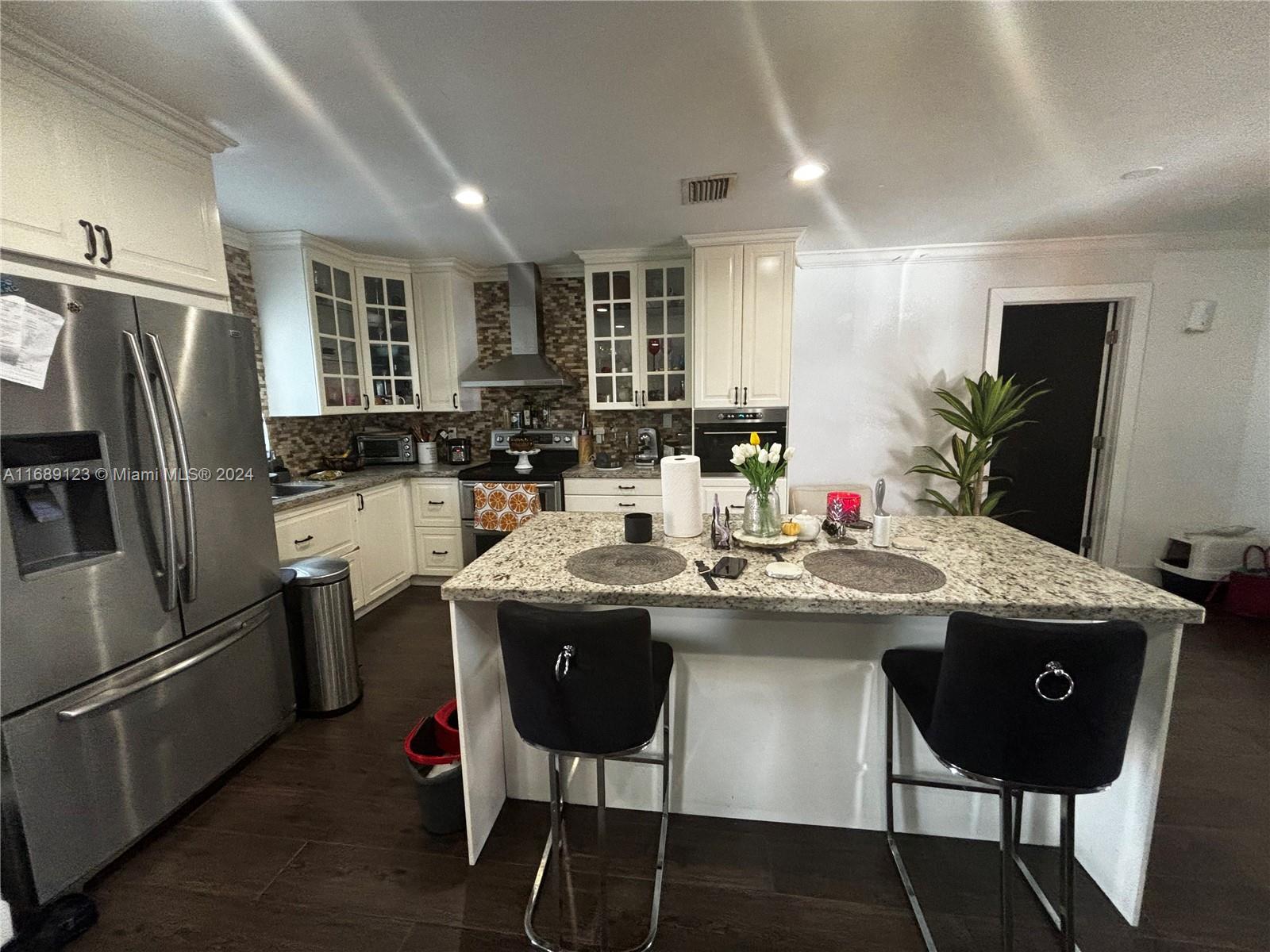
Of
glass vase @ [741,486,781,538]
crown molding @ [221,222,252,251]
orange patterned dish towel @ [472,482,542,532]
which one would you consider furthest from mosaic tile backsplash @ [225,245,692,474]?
glass vase @ [741,486,781,538]

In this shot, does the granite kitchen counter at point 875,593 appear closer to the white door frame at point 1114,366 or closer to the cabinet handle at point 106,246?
the cabinet handle at point 106,246

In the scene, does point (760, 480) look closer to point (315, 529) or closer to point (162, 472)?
point (162, 472)

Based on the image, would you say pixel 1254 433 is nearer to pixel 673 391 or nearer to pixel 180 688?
pixel 673 391

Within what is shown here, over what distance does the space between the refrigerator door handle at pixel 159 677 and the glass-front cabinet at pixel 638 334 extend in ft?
8.24

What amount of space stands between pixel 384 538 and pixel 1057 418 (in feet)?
16.4

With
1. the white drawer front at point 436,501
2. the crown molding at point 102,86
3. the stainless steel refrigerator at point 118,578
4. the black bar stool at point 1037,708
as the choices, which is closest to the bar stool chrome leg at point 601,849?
the black bar stool at point 1037,708

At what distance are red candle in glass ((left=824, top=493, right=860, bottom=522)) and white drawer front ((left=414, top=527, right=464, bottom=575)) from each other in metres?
2.81

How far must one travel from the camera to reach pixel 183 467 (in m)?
1.62

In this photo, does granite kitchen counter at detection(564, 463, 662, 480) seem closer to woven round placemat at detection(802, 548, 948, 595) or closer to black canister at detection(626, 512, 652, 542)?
black canister at detection(626, 512, 652, 542)

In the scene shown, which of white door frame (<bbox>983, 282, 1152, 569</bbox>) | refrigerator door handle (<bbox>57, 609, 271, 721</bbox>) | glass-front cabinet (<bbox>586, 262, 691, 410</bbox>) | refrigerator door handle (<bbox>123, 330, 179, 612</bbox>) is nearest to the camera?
refrigerator door handle (<bbox>57, 609, 271, 721</bbox>)

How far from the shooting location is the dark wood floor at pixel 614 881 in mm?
1316

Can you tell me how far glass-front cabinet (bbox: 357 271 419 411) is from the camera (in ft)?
12.1

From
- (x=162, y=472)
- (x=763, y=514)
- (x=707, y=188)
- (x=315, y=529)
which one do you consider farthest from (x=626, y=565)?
(x=315, y=529)

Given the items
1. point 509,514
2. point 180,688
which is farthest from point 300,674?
point 509,514
